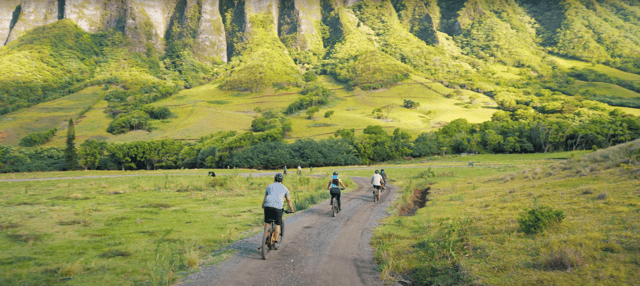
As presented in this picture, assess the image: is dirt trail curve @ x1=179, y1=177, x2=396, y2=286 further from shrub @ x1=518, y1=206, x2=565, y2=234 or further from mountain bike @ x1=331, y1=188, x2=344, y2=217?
shrub @ x1=518, y1=206, x2=565, y2=234

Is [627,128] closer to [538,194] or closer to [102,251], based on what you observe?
[538,194]

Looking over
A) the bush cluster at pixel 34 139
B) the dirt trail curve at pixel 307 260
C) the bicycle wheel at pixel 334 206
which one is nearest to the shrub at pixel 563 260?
the dirt trail curve at pixel 307 260

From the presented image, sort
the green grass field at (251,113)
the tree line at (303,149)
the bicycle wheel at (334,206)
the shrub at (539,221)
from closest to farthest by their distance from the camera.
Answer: the shrub at (539,221), the bicycle wheel at (334,206), the tree line at (303,149), the green grass field at (251,113)

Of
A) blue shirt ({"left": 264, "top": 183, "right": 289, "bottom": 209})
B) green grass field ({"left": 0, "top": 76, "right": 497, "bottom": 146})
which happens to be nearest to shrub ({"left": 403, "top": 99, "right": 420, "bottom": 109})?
green grass field ({"left": 0, "top": 76, "right": 497, "bottom": 146})

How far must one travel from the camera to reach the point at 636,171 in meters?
15.6

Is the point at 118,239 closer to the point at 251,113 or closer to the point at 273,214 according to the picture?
the point at 273,214

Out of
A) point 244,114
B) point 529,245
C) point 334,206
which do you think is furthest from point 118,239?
point 244,114

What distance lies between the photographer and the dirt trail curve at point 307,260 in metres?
8.00

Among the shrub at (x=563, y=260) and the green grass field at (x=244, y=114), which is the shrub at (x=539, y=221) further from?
the green grass field at (x=244, y=114)

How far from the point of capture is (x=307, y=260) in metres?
9.60

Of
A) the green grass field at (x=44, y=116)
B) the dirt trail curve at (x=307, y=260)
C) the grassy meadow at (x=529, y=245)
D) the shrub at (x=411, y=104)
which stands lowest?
the dirt trail curve at (x=307, y=260)

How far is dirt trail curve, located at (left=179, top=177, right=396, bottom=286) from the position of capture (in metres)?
8.00

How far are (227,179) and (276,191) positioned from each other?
83.6 feet

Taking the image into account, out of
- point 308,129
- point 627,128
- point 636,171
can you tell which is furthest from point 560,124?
point 636,171
